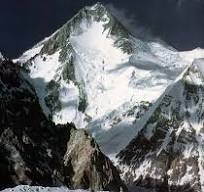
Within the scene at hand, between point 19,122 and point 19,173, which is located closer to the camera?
point 19,173

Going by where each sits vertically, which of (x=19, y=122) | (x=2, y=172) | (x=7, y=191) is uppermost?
(x=19, y=122)

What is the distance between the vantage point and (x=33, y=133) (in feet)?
642

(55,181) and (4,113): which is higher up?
(4,113)

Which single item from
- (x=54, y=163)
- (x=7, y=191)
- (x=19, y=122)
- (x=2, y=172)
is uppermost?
(x=19, y=122)

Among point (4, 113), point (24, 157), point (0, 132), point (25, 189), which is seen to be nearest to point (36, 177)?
point (24, 157)

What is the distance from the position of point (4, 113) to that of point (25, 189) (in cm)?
10859

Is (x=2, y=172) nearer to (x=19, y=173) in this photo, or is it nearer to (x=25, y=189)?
(x=19, y=173)

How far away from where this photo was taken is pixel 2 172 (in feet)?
472

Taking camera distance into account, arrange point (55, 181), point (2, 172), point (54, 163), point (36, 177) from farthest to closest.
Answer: point (54, 163), point (55, 181), point (36, 177), point (2, 172)

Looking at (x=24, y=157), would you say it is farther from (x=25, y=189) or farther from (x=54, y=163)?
(x=25, y=189)

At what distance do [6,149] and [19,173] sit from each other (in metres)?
8.69

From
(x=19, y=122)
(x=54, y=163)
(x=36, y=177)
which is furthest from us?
(x=19, y=122)

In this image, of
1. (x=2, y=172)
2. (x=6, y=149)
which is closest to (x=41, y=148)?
(x=6, y=149)

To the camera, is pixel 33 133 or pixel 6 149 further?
pixel 33 133
